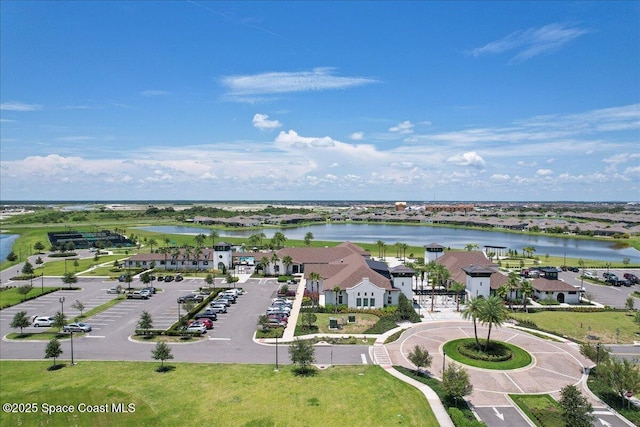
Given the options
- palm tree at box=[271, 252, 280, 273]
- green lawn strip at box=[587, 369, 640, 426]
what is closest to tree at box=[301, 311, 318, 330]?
green lawn strip at box=[587, 369, 640, 426]

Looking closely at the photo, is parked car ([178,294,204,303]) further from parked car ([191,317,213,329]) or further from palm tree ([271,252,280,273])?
palm tree ([271,252,280,273])

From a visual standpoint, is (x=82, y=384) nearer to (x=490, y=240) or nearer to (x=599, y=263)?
(x=599, y=263)

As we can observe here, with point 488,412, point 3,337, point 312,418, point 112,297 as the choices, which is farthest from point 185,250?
point 488,412

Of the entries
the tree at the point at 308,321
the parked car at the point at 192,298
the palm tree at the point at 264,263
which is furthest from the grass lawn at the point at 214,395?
the palm tree at the point at 264,263

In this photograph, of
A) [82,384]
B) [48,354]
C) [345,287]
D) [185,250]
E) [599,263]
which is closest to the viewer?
[82,384]

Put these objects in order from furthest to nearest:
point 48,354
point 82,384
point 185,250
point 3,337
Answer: point 185,250, point 3,337, point 48,354, point 82,384
